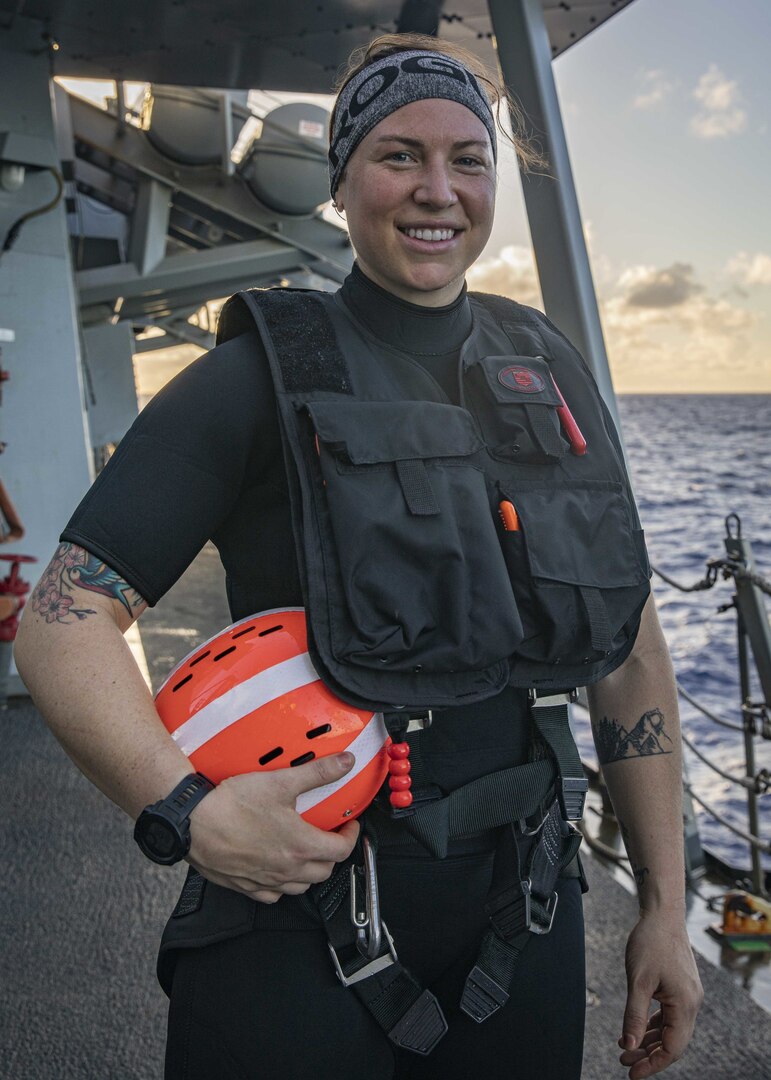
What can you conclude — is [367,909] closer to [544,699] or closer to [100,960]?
[544,699]

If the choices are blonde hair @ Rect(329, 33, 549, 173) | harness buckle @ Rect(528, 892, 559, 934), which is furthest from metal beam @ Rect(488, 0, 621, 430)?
harness buckle @ Rect(528, 892, 559, 934)

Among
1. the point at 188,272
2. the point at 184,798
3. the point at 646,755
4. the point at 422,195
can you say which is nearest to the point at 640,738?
the point at 646,755

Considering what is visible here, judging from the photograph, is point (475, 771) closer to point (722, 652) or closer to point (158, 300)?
point (158, 300)

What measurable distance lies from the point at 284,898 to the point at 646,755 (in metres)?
0.65

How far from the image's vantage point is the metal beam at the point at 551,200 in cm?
338

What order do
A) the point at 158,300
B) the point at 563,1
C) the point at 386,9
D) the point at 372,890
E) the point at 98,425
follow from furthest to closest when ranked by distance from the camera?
the point at 158,300 < the point at 98,425 < the point at 386,9 < the point at 563,1 < the point at 372,890

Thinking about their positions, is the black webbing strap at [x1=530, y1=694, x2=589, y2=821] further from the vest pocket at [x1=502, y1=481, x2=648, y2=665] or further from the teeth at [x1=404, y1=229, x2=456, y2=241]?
the teeth at [x1=404, y1=229, x2=456, y2=241]

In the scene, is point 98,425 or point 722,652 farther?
point 722,652

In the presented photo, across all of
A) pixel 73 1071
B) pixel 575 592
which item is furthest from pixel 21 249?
pixel 575 592

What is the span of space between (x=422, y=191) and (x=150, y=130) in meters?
8.85

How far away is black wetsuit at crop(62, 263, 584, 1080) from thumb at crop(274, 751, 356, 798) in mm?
185

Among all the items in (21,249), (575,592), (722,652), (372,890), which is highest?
(21,249)

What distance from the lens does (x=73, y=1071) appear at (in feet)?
7.32

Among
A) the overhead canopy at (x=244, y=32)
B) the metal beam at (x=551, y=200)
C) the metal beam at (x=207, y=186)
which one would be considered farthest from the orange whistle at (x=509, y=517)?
the metal beam at (x=207, y=186)
